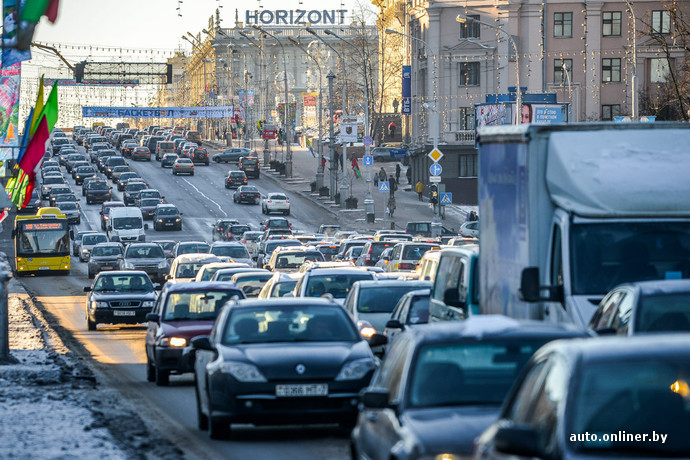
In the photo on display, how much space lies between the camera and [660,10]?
8669cm

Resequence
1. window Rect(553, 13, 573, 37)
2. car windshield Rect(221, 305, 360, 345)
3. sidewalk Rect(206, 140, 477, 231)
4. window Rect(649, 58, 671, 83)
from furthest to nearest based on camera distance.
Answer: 1. window Rect(553, 13, 573, 37)
2. window Rect(649, 58, 671, 83)
3. sidewalk Rect(206, 140, 477, 231)
4. car windshield Rect(221, 305, 360, 345)

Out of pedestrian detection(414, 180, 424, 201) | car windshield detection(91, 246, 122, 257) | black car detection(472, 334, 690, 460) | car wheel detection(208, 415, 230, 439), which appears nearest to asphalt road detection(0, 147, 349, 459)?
car wheel detection(208, 415, 230, 439)

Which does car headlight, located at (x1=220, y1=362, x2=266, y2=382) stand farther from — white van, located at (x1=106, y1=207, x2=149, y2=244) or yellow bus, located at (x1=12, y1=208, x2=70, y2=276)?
white van, located at (x1=106, y1=207, x2=149, y2=244)

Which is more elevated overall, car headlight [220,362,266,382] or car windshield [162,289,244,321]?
car headlight [220,362,266,382]

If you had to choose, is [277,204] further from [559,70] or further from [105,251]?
[105,251]

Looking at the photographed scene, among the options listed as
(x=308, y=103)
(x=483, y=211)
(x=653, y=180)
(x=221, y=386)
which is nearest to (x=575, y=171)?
(x=653, y=180)

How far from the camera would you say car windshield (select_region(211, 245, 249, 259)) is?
46969 millimetres

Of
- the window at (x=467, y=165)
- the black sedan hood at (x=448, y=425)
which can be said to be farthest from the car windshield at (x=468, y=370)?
the window at (x=467, y=165)

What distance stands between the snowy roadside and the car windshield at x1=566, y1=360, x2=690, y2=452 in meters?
6.32

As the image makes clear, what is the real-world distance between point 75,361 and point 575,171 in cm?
1087

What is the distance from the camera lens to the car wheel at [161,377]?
18.7 meters

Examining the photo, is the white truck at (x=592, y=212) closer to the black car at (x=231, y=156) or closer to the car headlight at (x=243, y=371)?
the car headlight at (x=243, y=371)

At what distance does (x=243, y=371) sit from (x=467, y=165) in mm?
73791

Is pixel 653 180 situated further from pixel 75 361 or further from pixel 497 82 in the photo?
pixel 497 82
